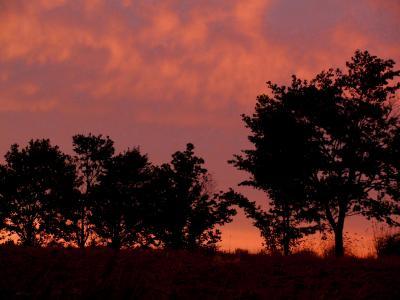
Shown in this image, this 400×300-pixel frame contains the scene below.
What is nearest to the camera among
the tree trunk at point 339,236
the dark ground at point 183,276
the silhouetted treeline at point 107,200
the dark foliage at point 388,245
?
the dark ground at point 183,276

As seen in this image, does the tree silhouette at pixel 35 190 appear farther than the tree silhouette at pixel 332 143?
Yes

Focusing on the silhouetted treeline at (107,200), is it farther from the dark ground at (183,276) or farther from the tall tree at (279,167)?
the dark ground at (183,276)

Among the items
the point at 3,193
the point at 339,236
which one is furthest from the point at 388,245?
the point at 3,193

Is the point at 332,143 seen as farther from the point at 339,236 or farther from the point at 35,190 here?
the point at 35,190

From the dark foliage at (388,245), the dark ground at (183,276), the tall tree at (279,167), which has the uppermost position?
the tall tree at (279,167)

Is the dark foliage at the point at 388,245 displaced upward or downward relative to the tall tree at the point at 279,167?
downward

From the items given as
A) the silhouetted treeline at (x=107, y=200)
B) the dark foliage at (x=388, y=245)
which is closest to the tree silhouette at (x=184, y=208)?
the silhouetted treeline at (x=107, y=200)

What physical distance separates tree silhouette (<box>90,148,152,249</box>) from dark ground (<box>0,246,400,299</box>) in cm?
2324

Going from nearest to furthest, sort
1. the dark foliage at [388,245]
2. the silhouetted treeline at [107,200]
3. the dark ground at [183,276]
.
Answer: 1. the dark ground at [183,276]
2. the dark foliage at [388,245]
3. the silhouetted treeline at [107,200]

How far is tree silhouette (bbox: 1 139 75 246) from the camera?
39594 mm

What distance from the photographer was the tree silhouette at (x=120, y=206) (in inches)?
1518

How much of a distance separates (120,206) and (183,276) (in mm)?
27378

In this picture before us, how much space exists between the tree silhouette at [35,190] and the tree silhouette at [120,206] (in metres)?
2.71

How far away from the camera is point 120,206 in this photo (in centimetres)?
3897
